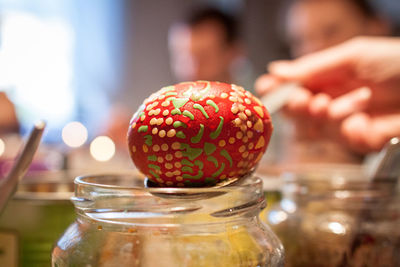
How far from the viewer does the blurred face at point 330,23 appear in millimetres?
1345

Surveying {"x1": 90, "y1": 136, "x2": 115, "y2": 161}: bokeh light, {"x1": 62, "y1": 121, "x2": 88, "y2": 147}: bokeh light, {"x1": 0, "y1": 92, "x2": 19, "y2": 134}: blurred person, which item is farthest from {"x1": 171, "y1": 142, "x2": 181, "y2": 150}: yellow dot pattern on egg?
{"x1": 62, "y1": 121, "x2": 88, "y2": 147}: bokeh light

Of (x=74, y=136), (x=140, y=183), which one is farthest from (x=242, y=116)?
(x=74, y=136)

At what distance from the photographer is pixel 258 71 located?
243 cm

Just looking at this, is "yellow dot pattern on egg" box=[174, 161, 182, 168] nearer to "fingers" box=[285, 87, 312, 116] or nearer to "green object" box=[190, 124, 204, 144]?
"green object" box=[190, 124, 204, 144]

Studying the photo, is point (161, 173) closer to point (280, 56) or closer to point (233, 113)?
point (233, 113)

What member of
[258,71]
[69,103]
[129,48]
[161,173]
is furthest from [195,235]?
[129,48]

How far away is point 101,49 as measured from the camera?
3293mm

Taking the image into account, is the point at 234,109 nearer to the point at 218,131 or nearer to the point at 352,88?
the point at 218,131

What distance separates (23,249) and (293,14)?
1.31 metres

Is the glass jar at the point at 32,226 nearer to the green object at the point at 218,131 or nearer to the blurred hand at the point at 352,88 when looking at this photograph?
the green object at the point at 218,131

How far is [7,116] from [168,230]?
835mm

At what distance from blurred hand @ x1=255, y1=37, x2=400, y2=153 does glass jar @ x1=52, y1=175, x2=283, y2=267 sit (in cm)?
26

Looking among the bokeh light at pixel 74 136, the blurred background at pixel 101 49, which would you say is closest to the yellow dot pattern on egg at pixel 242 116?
the bokeh light at pixel 74 136

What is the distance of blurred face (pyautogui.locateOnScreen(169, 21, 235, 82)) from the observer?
1.90 m
